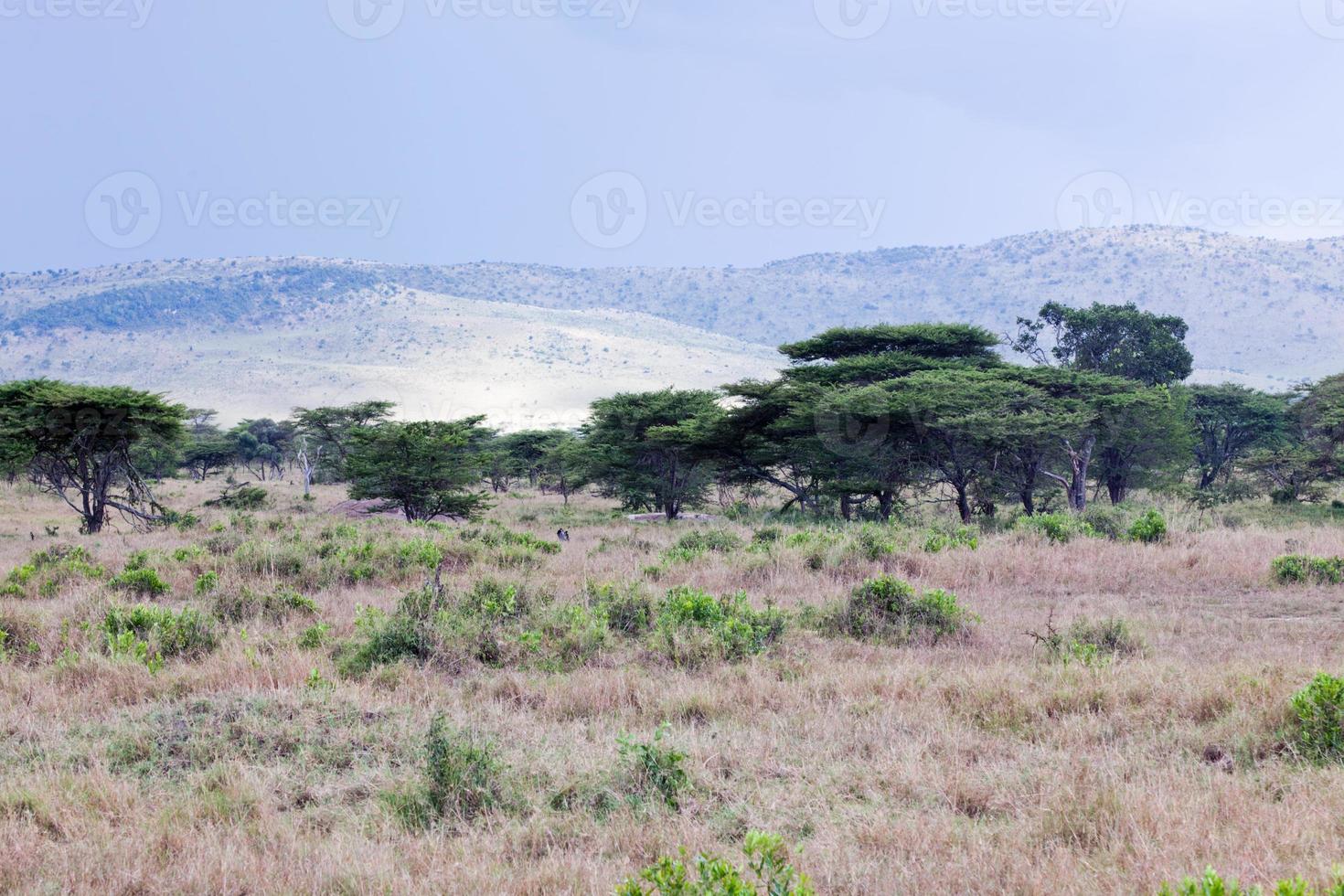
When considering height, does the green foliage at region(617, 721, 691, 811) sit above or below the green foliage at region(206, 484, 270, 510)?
above

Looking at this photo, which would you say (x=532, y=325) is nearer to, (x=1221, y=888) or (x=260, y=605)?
(x=260, y=605)

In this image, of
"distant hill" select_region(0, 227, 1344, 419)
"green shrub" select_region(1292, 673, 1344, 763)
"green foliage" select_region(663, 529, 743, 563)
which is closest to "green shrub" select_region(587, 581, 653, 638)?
"green foliage" select_region(663, 529, 743, 563)

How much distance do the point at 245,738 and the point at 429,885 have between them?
2.46 meters

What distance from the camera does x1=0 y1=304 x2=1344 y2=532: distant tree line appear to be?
73.9ft

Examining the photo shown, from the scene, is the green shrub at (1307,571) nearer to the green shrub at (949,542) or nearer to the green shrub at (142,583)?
the green shrub at (949,542)

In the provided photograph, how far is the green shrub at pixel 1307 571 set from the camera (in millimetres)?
Answer: 10688

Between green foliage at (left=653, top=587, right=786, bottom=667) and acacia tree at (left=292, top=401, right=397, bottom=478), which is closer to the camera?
green foliage at (left=653, top=587, right=786, bottom=667)

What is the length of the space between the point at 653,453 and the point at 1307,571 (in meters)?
21.1

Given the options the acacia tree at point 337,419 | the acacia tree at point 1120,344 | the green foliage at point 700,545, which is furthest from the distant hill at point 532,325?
the green foliage at point 700,545

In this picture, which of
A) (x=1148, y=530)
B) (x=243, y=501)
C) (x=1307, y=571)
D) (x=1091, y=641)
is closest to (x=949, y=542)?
(x=1148, y=530)

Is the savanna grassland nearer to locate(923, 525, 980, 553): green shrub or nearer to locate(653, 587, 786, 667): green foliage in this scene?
locate(653, 587, 786, 667): green foliage

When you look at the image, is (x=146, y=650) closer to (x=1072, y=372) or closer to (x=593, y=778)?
(x=593, y=778)

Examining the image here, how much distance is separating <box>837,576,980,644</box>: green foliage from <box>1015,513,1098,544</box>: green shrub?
634cm

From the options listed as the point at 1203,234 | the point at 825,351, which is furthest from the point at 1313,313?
the point at 825,351
